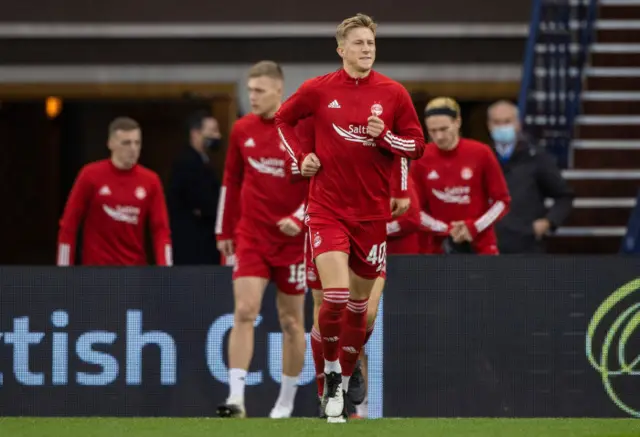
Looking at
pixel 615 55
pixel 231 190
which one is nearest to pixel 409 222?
pixel 231 190

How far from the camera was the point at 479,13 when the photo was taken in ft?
57.1

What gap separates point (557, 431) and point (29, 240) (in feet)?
43.8

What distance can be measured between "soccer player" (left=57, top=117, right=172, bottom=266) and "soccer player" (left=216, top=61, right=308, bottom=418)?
4.15ft

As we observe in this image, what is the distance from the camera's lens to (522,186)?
12297 millimetres

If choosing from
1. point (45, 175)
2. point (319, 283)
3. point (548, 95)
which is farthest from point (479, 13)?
point (319, 283)

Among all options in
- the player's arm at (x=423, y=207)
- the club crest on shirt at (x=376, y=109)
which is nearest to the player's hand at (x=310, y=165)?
the club crest on shirt at (x=376, y=109)

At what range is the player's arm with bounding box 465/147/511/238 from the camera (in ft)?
36.7

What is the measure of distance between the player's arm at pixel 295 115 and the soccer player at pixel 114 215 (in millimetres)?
2814

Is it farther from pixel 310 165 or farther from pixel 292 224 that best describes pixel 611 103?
pixel 310 165

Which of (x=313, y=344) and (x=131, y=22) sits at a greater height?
(x=131, y=22)

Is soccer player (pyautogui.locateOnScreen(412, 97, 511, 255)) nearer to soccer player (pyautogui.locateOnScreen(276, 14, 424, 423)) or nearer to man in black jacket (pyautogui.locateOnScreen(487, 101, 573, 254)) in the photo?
man in black jacket (pyautogui.locateOnScreen(487, 101, 573, 254))

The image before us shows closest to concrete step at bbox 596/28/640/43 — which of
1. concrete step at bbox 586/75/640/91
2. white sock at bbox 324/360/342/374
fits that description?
concrete step at bbox 586/75/640/91

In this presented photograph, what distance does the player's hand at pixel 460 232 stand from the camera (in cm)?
1115

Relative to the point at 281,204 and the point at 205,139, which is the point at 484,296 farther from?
the point at 205,139
